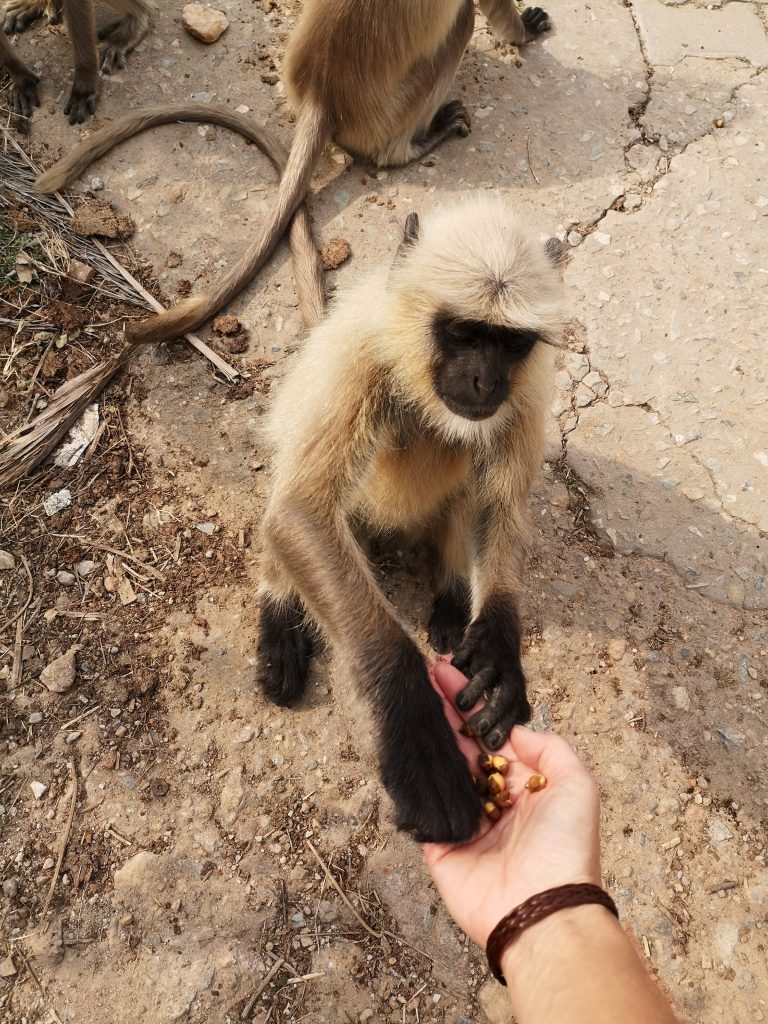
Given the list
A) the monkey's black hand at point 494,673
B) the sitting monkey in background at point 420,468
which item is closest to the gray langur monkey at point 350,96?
the sitting monkey in background at point 420,468

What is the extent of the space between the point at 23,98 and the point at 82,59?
17.2 inches

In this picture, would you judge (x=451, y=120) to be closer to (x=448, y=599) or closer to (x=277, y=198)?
(x=277, y=198)

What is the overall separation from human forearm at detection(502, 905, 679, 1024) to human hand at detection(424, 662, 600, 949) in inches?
4.1

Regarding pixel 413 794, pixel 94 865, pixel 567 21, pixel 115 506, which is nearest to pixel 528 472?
pixel 413 794

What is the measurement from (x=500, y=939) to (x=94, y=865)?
1.50m

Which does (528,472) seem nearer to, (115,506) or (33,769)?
(115,506)

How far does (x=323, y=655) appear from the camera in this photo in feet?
10.9

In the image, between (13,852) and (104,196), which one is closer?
(13,852)

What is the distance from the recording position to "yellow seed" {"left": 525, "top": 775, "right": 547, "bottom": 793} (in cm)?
215

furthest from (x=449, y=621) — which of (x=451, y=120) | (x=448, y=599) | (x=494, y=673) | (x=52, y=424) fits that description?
(x=451, y=120)

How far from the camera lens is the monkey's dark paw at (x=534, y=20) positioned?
18.1 feet

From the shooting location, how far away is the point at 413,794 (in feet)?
7.08

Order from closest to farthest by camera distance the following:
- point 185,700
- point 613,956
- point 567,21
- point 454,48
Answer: point 613,956
point 185,700
point 454,48
point 567,21

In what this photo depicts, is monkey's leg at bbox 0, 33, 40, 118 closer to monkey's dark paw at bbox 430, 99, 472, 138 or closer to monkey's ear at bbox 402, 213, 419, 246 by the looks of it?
monkey's dark paw at bbox 430, 99, 472, 138
